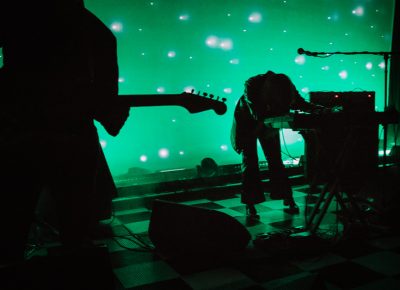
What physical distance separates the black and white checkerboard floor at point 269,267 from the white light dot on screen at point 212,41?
8.94 feet

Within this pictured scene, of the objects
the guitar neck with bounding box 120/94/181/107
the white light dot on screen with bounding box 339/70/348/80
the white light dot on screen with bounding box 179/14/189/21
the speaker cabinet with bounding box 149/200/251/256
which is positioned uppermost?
the white light dot on screen with bounding box 179/14/189/21

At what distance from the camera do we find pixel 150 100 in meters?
1.80

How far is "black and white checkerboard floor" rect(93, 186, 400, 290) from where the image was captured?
1.69m

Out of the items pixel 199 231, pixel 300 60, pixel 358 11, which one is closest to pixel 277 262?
pixel 199 231

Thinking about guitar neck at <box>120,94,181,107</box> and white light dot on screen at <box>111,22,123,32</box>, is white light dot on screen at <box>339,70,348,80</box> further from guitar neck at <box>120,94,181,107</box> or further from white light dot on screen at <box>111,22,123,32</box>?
guitar neck at <box>120,94,181,107</box>

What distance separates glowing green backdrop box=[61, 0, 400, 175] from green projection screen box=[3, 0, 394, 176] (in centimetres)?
1

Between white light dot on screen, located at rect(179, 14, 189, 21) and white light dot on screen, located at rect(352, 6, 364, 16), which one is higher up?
white light dot on screen, located at rect(352, 6, 364, 16)

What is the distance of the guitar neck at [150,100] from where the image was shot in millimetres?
1692

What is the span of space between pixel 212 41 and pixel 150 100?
2912 mm

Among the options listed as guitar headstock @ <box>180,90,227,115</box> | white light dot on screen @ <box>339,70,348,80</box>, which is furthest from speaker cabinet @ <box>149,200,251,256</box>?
white light dot on screen @ <box>339,70,348,80</box>

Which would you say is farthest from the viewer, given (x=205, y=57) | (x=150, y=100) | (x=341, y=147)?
(x=205, y=57)

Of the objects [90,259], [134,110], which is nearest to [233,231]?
[90,259]

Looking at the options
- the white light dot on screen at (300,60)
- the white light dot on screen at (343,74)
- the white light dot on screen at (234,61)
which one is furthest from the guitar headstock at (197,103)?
the white light dot on screen at (343,74)

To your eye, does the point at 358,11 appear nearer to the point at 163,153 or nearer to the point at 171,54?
the point at 171,54
